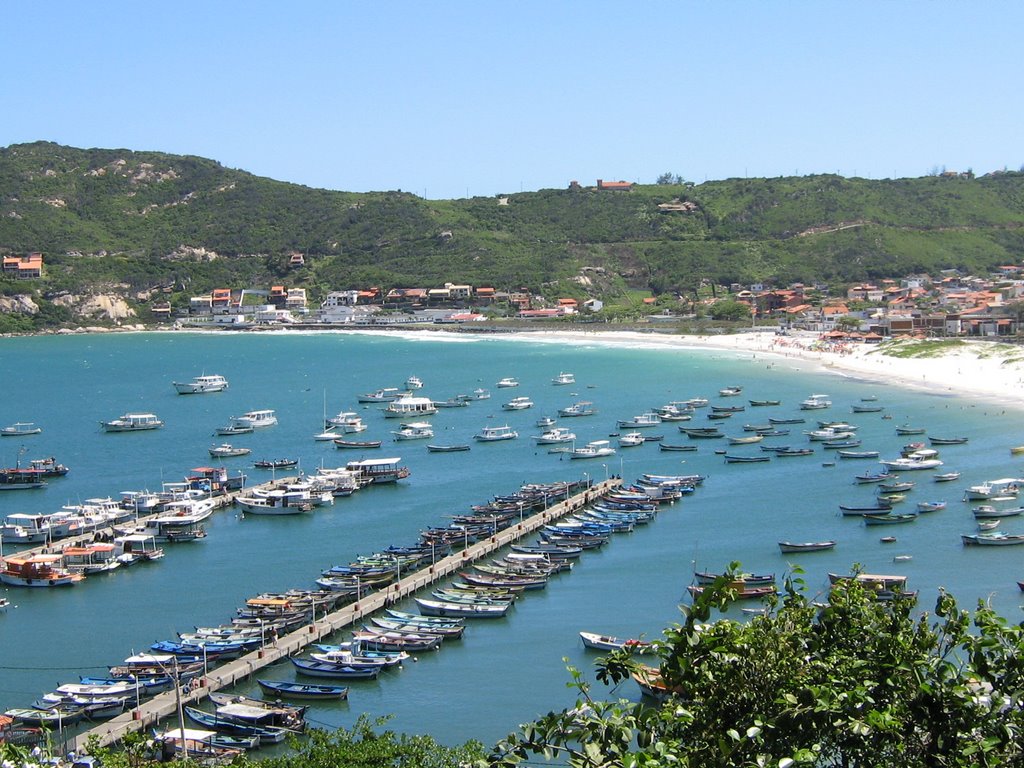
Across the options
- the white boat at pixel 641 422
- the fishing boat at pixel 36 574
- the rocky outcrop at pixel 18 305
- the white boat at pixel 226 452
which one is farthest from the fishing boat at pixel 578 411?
the rocky outcrop at pixel 18 305

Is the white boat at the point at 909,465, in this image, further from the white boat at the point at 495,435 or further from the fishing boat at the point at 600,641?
the fishing boat at the point at 600,641

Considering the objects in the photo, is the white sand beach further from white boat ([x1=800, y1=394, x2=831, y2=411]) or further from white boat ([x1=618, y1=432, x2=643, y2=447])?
white boat ([x1=618, y1=432, x2=643, y2=447])

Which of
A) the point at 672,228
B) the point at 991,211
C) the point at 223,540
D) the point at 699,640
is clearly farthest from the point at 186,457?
the point at 991,211

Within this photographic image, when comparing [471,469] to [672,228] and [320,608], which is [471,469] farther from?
[672,228]

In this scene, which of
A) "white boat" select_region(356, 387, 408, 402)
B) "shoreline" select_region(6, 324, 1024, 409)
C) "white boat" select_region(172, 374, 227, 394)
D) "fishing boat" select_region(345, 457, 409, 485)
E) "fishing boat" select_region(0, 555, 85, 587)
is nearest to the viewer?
"fishing boat" select_region(0, 555, 85, 587)

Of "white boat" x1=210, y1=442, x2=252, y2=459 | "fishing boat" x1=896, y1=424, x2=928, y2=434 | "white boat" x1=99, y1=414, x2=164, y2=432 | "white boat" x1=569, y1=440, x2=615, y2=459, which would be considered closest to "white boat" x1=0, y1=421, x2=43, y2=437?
"white boat" x1=99, y1=414, x2=164, y2=432

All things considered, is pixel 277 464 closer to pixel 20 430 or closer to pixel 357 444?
pixel 357 444
